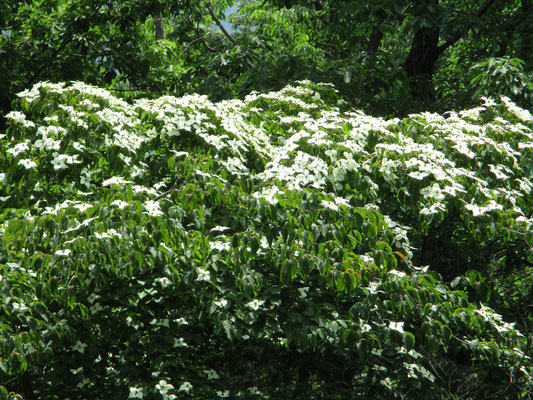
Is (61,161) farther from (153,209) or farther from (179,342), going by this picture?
(179,342)

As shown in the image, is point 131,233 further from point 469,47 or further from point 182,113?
point 469,47

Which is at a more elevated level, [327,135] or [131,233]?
[327,135]

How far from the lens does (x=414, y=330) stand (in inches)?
183

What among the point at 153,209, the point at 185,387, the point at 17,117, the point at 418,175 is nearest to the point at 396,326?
the point at 418,175

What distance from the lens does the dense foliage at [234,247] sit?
11.9ft

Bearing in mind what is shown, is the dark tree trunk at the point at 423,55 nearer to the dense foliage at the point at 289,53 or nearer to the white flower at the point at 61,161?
the dense foliage at the point at 289,53

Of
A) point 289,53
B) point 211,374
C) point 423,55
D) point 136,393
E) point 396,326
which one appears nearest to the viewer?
point 396,326

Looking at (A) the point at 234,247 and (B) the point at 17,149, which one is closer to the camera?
(A) the point at 234,247

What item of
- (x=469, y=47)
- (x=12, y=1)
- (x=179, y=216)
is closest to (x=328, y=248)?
(x=179, y=216)

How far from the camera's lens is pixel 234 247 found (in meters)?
3.72

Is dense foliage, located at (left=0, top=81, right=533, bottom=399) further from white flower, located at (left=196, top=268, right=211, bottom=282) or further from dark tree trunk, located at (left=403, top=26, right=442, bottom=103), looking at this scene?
dark tree trunk, located at (left=403, top=26, right=442, bottom=103)

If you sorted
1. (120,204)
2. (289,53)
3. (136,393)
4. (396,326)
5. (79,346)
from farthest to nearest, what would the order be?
(289,53), (79,346), (136,393), (396,326), (120,204)

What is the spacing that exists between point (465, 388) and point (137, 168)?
130 inches

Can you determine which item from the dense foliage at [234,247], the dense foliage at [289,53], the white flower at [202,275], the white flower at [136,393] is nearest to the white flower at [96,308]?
the dense foliage at [234,247]
